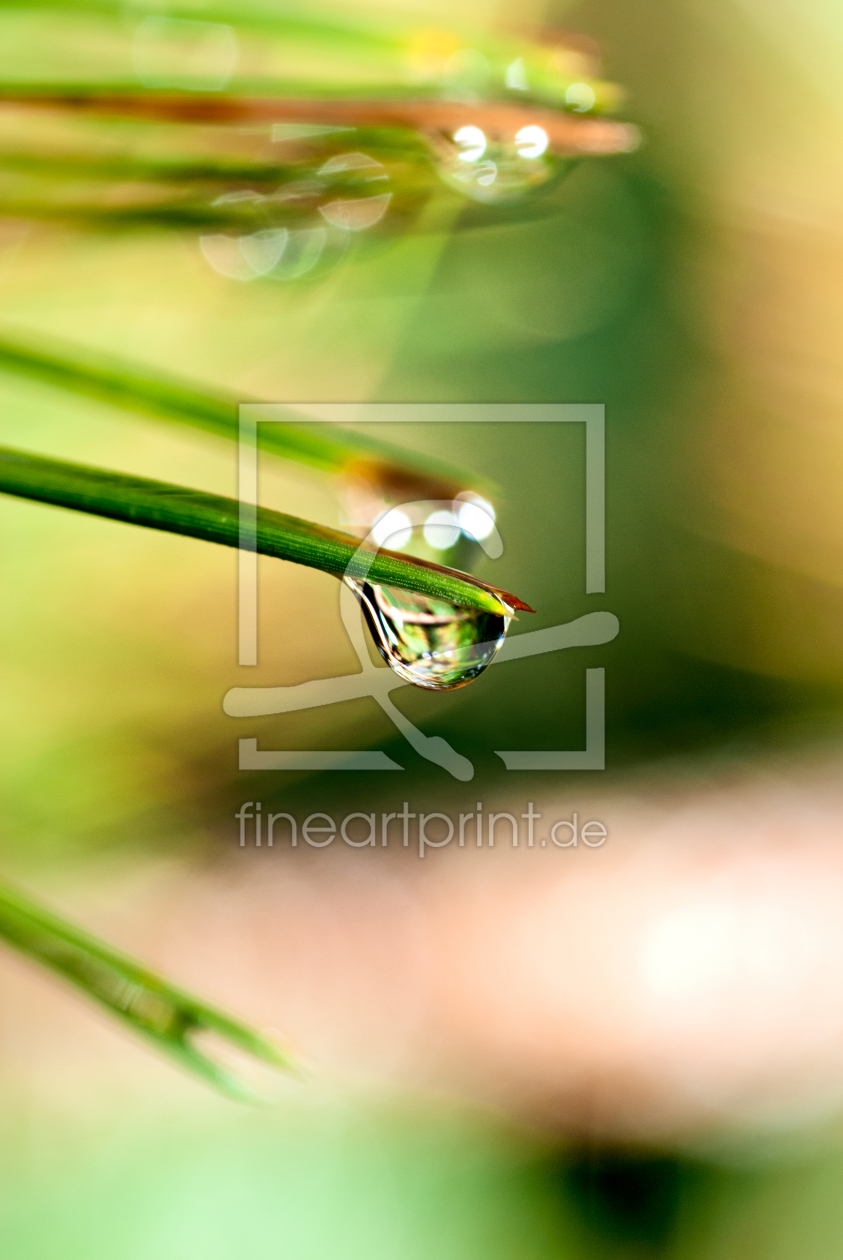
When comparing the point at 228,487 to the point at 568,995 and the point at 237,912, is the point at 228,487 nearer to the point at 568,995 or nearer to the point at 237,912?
the point at 237,912

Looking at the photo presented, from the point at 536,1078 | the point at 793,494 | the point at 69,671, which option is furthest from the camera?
the point at 793,494

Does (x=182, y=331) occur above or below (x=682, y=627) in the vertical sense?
above

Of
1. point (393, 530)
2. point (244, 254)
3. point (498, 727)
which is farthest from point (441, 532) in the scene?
point (498, 727)

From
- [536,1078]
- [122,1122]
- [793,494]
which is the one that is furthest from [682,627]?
[122,1122]
